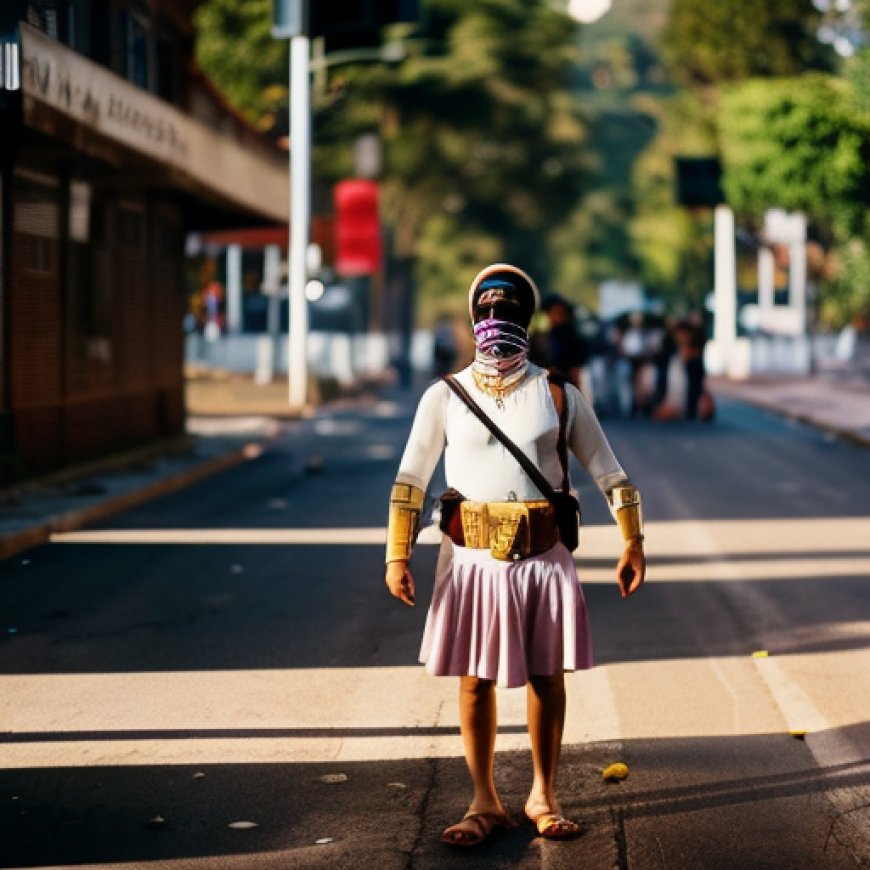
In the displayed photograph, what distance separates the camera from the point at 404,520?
6.38 m

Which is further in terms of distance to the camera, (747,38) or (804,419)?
(747,38)

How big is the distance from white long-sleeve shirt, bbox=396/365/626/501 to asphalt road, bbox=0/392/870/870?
1132mm

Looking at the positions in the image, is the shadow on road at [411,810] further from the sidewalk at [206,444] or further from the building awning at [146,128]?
the building awning at [146,128]

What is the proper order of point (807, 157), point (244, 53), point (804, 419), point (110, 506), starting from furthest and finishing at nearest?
1. point (244, 53)
2. point (807, 157)
3. point (804, 419)
4. point (110, 506)

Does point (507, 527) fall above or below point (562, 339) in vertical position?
below

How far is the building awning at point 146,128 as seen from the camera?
56.5ft

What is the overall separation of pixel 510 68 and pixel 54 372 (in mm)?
49092

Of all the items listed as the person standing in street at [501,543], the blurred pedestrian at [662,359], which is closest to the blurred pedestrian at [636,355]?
the blurred pedestrian at [662,359]

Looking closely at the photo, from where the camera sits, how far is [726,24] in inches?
2516

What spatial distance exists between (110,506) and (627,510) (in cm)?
1200

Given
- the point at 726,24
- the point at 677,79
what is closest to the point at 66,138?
the point at 726,24

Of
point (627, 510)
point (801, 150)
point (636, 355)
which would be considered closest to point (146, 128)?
point (636, 355)

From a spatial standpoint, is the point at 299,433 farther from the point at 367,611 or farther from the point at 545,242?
the point at 545,242

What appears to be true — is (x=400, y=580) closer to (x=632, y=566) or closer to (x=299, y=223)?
(x=632, y=566)
